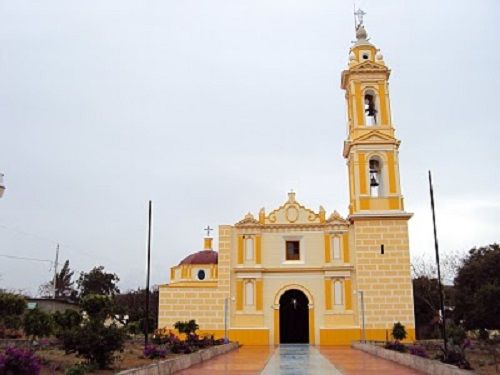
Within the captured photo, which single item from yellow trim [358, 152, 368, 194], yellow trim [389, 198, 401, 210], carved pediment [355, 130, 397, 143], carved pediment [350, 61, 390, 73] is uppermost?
carved pediment [350, 61, 390, 73]

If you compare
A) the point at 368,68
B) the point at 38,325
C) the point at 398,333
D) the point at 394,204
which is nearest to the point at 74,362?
the point at 38,325

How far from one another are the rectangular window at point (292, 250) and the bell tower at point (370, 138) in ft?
11.7

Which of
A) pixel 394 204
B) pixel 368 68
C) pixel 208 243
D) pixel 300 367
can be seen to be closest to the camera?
pixel 300 367

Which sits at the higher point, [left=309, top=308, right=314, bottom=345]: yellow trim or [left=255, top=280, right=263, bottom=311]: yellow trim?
[left=255, top=280, right=263, bottom=311]: yellow trim

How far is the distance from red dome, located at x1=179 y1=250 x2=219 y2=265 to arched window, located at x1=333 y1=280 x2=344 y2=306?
9.11 m

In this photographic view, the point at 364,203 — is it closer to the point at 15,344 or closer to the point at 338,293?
the point at 338,293

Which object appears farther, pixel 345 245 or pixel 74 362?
pixel 345 245

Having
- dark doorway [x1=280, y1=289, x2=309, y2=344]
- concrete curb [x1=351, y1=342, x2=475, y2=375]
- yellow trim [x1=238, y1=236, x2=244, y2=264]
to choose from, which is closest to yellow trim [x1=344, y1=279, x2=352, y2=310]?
dark doorway [x1=280, y1=289, x2=309, y2=344]

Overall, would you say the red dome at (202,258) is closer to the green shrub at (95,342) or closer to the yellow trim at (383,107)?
the yellow trim at (383,107)

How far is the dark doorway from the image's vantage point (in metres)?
30.9

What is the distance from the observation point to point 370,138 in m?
30.0

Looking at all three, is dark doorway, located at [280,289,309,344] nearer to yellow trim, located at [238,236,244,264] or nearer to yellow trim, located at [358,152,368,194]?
yellow trim, located at [238,236,244,264]

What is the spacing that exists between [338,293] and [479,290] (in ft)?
23.6

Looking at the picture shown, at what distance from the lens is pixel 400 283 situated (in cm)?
2819
